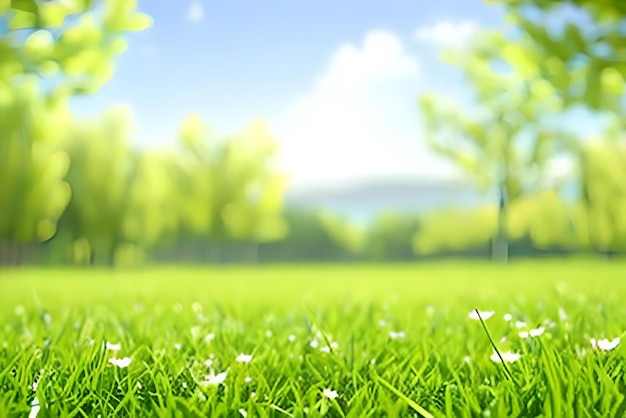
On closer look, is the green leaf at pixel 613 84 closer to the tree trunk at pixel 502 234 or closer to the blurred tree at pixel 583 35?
the blurred tree at pixel 583 35

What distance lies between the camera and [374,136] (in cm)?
605

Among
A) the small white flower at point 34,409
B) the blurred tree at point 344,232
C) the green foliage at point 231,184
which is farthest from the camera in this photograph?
the blurred tree at point 344,232

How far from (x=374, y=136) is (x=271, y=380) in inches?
189

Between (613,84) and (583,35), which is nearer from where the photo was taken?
(583,35)

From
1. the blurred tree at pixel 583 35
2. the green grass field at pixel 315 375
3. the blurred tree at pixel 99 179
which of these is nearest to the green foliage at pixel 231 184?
the blurred tree at pixel 99 179

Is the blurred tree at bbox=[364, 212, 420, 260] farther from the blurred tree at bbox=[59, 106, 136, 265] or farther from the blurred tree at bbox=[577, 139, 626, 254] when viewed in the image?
the blurred tree at bbox=[59, 106, 136, 265]

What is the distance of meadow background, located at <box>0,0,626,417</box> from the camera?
1272 mm

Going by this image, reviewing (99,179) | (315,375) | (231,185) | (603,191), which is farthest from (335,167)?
(231,185)

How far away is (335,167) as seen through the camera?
10.4 metres

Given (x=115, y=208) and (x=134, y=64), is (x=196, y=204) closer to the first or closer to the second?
(x=115, y=208)

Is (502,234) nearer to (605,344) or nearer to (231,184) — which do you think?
(231,184)

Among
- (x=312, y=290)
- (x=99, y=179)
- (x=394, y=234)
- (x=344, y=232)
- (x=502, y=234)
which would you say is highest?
(x=99, y=179)

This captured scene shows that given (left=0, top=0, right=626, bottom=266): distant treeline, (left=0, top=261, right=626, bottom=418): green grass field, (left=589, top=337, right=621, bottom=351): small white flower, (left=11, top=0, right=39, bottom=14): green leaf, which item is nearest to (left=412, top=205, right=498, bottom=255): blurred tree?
(left=0, top=0, right=626, bottom=266): distant treeline

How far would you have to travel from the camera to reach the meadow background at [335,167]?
1272 mm
